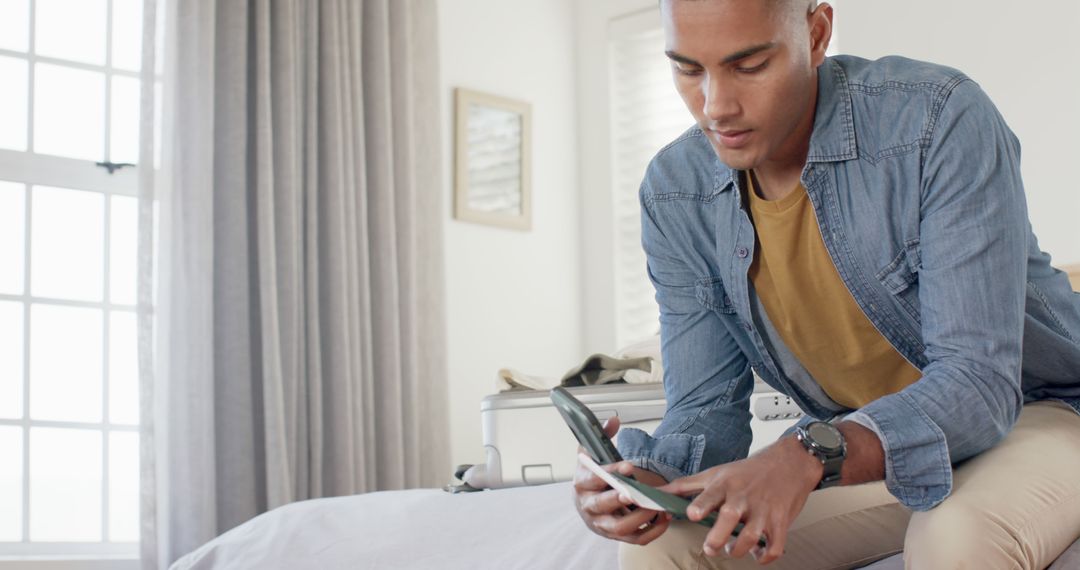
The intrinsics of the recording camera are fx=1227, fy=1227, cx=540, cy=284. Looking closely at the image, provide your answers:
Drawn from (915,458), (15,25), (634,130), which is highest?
(15,25)

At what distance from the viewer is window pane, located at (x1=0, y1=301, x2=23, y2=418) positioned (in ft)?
11.0

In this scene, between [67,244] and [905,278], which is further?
[67,244]

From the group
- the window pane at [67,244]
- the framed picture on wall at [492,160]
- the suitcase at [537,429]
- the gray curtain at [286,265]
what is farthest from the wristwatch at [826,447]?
the framed picture on wall at [492,160]

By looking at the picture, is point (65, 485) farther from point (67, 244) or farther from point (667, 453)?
point (667, 453)

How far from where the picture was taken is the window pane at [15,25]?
343cm

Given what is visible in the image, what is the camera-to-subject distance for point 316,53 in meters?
3.79

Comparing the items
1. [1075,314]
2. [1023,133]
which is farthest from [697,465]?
[1023,133]

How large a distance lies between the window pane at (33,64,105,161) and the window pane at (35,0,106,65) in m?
0.05

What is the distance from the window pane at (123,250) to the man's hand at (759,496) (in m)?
2.77

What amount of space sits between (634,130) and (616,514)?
344cm

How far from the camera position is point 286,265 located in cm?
366

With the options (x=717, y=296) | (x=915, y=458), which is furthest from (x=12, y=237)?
(x=915, y=458)

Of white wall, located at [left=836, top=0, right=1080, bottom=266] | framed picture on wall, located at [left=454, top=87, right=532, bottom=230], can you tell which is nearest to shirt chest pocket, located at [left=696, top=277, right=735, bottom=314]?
white wall, located at [left=836, top=0, right=1080, bottom=266]

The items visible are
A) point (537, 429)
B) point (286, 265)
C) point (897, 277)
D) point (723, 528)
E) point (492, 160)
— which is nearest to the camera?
point (723, 528)
